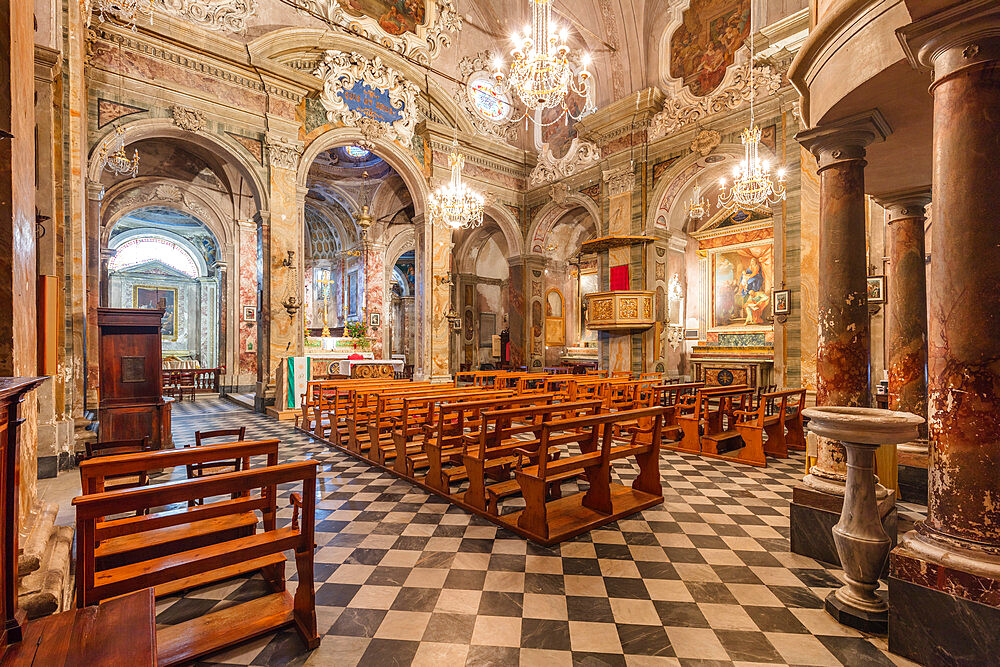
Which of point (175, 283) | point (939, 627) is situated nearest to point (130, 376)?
point (939, 627)

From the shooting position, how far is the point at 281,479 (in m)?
2.35

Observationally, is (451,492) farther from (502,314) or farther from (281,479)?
(502,314)

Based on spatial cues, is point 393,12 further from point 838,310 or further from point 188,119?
point 838,310

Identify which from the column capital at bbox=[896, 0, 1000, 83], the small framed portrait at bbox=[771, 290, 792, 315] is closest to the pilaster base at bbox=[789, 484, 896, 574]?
the column capital at bbox=[896, 0, 1000, 83]

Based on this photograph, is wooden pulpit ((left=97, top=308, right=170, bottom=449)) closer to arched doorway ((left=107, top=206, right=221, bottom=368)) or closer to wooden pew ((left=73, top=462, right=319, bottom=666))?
wooden pew ((left=73, top=462, right=319, bottom=666))

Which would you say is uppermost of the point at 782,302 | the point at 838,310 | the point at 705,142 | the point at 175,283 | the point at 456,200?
the point at 705,142

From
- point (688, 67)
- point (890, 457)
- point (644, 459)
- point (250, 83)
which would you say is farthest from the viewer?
point (688, 67)

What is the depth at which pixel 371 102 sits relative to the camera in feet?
39.3

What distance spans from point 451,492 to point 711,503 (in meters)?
2.53

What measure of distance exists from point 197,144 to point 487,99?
8.42 metres

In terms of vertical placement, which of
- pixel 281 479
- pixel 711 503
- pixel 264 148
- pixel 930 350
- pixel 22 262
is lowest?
pixel 711 503

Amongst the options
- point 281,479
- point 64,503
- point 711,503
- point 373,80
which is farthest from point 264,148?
point 711,503

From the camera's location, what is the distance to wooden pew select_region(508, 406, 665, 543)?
3.53 meters

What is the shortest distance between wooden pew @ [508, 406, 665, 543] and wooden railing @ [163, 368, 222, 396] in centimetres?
1255
